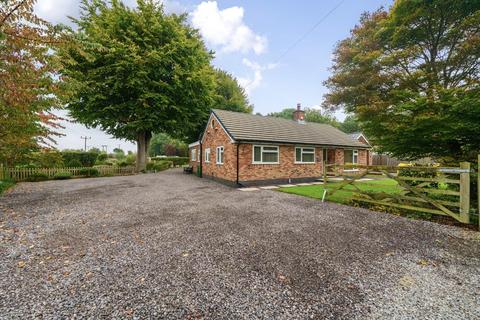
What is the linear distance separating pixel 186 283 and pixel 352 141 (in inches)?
786

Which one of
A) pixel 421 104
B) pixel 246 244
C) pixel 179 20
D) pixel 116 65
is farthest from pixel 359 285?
pixel 179 20

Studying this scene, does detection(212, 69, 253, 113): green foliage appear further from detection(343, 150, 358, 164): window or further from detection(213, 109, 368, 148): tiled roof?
detection(343, 150, 358, 164): window

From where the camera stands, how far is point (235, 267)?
3.55 m

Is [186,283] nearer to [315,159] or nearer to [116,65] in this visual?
[315,159]

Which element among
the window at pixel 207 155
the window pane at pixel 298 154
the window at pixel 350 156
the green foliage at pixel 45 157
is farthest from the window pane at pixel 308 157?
the green foliage at pixel 45 157

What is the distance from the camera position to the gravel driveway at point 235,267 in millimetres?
2594

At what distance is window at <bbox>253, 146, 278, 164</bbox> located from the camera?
13.5 m

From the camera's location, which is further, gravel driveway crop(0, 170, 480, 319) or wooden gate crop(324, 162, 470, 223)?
wooden gate crop(324, 162, 470, 223)

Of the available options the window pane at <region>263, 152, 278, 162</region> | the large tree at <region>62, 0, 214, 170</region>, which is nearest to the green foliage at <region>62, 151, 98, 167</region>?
the large tree at <region>62, 0, 214, 170</region>

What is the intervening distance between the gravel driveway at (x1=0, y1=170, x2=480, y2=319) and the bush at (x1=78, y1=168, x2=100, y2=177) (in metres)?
12.6

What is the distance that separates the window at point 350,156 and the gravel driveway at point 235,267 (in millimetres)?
13142

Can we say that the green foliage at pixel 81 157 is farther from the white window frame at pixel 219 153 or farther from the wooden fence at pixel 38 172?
the white window frame at pixel 219 153

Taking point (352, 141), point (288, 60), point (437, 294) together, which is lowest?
point (437, 294)

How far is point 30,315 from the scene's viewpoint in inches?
95.6
